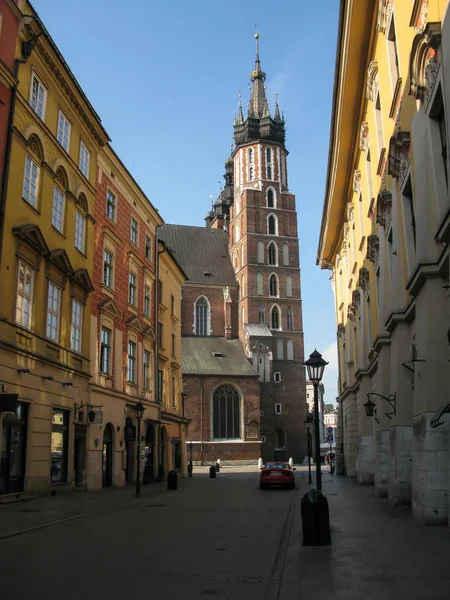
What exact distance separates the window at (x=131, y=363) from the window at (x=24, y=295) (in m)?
11.3

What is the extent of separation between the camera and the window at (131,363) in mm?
29984

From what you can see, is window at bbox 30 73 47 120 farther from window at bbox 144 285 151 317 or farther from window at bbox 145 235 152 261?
window at bbox 144 285 151 317

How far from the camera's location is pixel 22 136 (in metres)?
18.6

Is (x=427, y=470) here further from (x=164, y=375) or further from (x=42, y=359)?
(x=164, y=375)

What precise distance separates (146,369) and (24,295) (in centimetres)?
1506

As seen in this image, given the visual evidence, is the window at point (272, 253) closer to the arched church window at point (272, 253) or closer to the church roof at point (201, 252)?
the arched church window at point (272, 253)

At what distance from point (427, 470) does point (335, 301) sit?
102 ft

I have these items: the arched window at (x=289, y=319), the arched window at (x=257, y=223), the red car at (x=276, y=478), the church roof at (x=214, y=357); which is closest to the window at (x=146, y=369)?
the red car at (x=276, y=478)

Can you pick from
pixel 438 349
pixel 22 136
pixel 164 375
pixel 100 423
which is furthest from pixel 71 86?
pixel 164 375

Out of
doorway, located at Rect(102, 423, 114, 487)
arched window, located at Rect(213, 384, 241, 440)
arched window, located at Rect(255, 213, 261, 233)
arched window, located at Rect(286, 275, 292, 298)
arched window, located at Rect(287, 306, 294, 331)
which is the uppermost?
arched window, located at Rect(255, 213, 261, 233)

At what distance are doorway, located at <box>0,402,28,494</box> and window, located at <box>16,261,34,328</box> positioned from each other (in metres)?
2.50

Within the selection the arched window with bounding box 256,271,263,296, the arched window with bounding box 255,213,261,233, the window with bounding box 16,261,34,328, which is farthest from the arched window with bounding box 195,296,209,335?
the window with bounding box 16,261,34,328

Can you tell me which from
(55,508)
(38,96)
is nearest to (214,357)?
(38,96)

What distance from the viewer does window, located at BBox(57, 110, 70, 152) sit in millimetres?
22205
